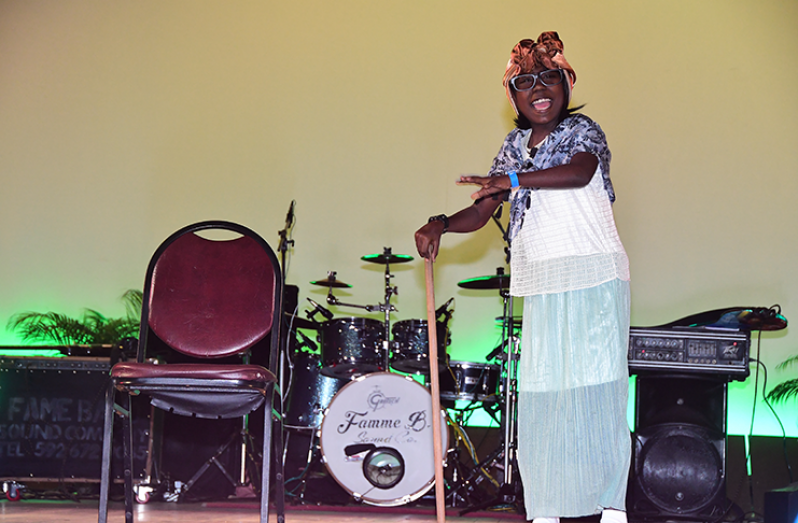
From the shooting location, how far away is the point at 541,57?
2320mm

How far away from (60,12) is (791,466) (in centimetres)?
606

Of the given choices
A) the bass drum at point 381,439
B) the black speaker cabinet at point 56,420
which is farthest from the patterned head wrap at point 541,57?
the black speaker cabinet at point 56,420

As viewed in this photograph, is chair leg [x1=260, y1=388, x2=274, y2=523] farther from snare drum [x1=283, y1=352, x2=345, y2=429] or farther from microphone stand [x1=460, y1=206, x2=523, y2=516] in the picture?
snare drum [x1=283, y1=352, x2=345, y2=429]

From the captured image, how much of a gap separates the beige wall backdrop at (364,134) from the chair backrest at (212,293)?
2.54 m

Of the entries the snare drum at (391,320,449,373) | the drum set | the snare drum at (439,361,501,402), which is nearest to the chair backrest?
the drum set

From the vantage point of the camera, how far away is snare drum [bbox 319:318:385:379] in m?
4.02

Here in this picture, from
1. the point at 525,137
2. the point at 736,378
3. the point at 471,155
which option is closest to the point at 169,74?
the point at 471,155

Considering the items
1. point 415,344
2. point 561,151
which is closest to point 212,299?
point 561,151

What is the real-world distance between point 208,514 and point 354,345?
1128 millimetres

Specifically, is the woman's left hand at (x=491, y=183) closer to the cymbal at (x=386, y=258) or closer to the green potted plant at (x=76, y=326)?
the cymbal at (x=386, y=258)

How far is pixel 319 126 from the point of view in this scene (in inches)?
212

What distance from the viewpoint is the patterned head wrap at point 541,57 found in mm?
2311

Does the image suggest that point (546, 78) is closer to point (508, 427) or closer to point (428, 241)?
point (428, 241)

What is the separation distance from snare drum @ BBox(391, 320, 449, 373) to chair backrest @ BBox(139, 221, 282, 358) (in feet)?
4.84
